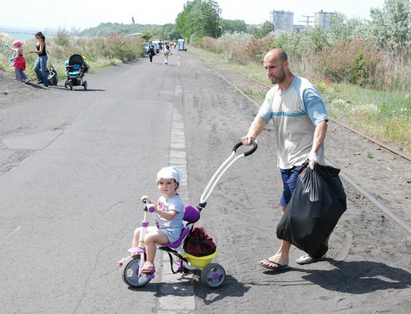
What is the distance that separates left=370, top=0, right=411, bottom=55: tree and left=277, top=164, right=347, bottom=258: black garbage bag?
30642mm

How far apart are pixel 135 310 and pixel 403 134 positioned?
31.5 ft

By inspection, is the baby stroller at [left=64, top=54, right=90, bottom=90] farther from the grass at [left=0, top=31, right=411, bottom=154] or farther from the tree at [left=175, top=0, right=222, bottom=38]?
the tree at [left=175, top=0, right=222, bottom=38]

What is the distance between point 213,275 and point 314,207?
100 cm

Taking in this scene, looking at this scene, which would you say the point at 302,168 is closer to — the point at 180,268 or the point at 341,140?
the point at 180,268

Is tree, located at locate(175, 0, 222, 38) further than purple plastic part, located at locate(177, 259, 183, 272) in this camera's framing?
Yes

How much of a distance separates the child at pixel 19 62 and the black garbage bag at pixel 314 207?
658 inches

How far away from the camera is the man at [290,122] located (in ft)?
16.0

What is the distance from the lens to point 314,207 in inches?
185

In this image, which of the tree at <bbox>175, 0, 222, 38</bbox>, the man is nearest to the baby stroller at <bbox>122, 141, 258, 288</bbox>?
the man

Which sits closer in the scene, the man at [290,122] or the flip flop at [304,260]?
the man at [290,122]

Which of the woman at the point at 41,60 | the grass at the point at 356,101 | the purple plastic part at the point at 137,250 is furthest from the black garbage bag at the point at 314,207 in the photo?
the woman at the point at 41,60

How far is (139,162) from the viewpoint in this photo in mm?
9086

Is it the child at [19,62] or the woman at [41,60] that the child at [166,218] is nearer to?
the woman at [41,60]

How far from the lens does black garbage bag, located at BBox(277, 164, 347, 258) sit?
470cm
